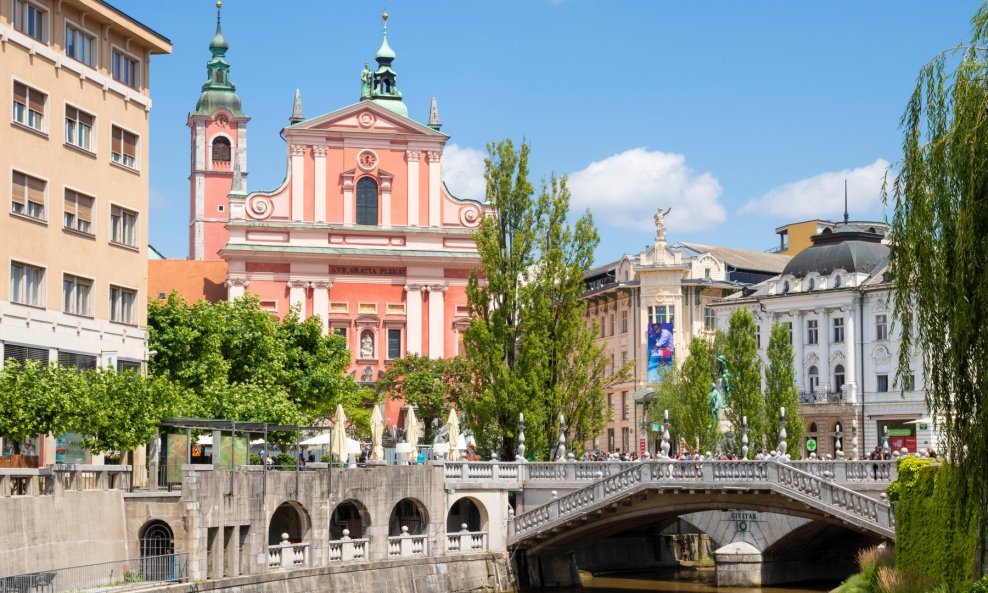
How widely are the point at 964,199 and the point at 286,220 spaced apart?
63.5 m

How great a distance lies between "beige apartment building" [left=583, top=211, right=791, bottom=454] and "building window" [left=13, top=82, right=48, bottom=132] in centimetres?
5727

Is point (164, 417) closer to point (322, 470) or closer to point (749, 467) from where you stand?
point (322, 470)

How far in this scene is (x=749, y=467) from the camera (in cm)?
4916

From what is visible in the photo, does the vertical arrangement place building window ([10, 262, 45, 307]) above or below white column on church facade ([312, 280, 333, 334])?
below

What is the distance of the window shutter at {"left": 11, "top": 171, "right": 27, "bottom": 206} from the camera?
142 feet

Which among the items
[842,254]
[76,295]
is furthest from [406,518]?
[842,254]

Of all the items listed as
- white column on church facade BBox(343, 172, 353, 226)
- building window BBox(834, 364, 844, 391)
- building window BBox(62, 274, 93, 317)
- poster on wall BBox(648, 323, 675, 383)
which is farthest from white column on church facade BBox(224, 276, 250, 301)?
building window BBox(62, 274, 93, 317)

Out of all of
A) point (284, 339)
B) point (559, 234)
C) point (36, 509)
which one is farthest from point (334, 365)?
point (36, 509)

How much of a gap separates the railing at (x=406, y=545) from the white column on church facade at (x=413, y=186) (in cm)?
3865

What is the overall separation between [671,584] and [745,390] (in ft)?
57.5

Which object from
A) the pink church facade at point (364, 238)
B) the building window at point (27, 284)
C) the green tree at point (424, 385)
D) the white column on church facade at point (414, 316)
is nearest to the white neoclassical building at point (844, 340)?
the pink church facade at point (364, 238)

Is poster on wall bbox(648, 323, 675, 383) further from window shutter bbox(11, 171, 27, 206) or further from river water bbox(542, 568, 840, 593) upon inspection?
window shutter bbox(11, 171, 27, 206)

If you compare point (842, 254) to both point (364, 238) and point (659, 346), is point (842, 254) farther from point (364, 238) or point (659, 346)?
point (364, 238)

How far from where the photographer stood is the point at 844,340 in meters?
90.6
